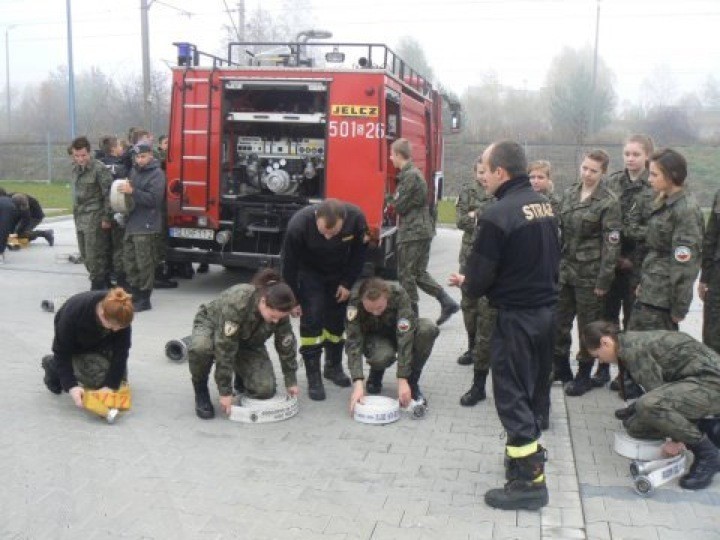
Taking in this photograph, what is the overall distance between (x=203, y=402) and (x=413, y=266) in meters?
3.16

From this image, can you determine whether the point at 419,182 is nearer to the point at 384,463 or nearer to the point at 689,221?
the point at 689,221

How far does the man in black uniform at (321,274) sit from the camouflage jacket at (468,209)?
1294mm

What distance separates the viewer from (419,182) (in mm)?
7418

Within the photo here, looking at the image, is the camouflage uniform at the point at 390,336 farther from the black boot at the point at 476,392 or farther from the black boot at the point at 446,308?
the black boot at the point at 446,308

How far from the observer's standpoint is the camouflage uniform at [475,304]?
5242 millimetres

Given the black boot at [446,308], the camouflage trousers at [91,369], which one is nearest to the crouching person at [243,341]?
the camouflage trousers at [91,369]

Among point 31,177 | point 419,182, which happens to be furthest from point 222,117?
point 31,177

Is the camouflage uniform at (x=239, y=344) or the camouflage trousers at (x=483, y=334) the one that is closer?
the camouflage uniform at (x=239, y=344)

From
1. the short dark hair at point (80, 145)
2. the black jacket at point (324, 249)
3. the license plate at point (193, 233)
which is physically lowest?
the license plate at point (193, 233)

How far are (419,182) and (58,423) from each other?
407cm

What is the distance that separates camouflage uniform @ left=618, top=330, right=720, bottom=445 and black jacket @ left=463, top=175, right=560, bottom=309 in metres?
0.82

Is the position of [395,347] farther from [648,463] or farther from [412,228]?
[412,228]

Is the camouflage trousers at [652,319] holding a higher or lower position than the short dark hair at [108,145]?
lower

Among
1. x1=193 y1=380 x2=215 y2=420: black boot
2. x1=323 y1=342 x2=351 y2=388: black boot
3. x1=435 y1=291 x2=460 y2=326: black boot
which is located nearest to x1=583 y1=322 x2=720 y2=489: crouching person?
x1=323 y1=342 x2=351 y2=388: black boot
